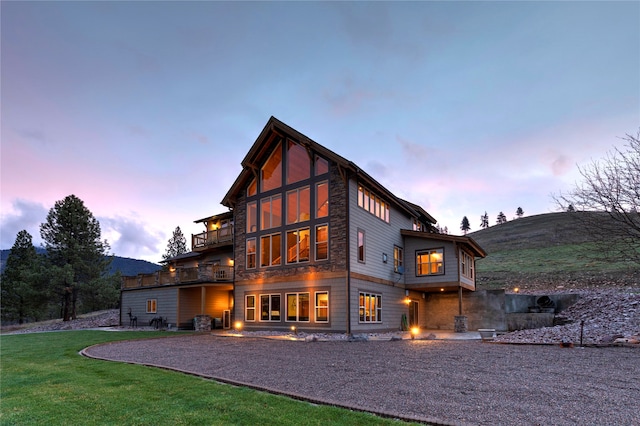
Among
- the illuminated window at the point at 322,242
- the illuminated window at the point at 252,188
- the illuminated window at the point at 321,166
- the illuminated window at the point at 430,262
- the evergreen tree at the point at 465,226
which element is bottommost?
the illuminated window at the point at 430,262

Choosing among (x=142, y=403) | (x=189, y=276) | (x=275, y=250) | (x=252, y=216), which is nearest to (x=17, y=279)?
(x=189, y=276)

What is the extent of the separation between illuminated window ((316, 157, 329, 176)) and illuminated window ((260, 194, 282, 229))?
278 centimetres

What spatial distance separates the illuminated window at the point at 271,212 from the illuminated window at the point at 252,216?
15.8 inches

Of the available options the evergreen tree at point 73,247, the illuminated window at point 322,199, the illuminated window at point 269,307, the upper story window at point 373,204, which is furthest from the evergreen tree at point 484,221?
the illuminated window at point 269,307

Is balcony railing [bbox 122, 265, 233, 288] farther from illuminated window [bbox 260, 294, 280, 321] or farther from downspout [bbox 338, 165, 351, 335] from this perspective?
downspout [bbox 338, 165, 351, 335]

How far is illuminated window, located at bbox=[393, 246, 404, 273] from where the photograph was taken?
891 inches

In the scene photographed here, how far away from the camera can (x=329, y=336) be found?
17.1 m

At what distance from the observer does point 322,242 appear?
1905 cm

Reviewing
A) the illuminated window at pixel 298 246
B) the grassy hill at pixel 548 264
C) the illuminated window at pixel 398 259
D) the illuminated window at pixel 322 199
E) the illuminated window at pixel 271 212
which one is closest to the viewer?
the illuminated window at pixel 322 199

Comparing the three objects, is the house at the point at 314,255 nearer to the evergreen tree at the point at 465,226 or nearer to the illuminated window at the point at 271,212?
the illuminated window at the point at 271,212

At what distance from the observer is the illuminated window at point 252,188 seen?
22.4 meters

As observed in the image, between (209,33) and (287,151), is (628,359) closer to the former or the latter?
(287,151)

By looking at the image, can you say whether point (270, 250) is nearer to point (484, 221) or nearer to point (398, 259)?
point (398, 259)

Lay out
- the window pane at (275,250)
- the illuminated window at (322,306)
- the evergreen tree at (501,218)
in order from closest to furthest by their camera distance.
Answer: the illuminated window at (322,306)
the window pane at (275,250)
the evergreen tree at (501,218)
